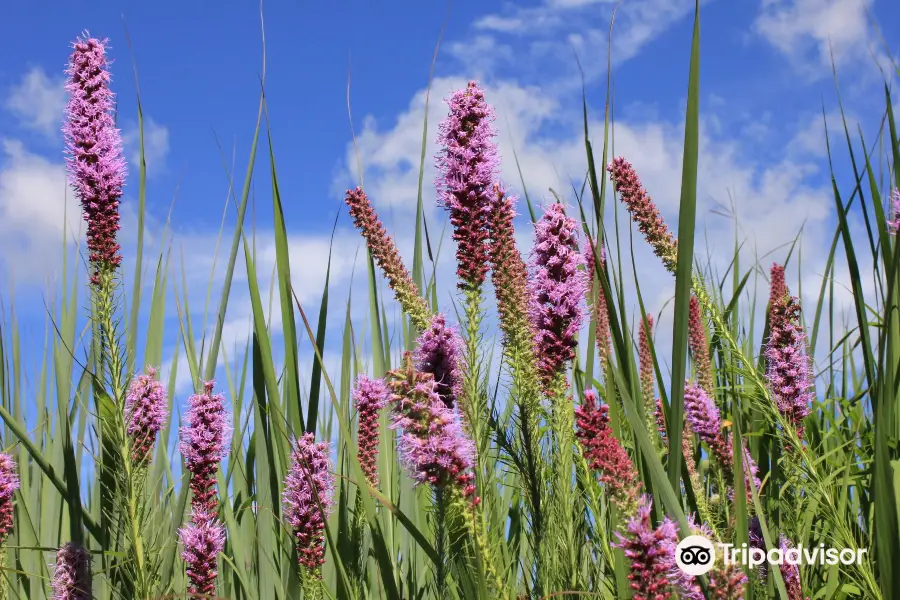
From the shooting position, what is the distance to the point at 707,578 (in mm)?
2129

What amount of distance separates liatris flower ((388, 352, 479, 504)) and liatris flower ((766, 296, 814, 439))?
1.99 metres

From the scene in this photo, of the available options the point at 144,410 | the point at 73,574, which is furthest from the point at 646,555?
the point at 144,410

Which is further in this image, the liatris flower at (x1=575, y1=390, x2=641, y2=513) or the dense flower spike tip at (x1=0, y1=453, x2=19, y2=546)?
the dense flower spike tip at (x1=0, y1=453, x2=19, y2=546)

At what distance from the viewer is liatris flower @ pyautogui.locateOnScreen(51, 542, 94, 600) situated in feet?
10.9

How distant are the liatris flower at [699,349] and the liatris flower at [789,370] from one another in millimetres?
1187

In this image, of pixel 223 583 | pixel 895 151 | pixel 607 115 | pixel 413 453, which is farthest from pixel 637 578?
pixel 223 583

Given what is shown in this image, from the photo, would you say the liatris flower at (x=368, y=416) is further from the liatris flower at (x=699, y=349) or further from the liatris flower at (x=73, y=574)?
the liatris flower at (x=699, y=349)

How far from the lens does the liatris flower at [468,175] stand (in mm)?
3018

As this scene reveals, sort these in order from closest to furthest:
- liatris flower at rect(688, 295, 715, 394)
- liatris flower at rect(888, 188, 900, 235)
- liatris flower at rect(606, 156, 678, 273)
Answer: liatris flower at rect(888, 188, 900, 235) → liatris flower at rect(606, 156, 678, 273) → liatris flower at rect(688, 295, 715, 394)

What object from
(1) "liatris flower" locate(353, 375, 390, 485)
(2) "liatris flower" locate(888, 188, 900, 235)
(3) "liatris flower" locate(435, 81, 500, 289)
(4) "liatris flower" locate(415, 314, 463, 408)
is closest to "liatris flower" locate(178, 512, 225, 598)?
(1) "liatris flower" locate(353, 375, 390, 485)

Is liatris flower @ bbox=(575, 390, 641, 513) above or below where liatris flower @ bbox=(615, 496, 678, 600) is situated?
above

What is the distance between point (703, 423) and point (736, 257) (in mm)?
1347

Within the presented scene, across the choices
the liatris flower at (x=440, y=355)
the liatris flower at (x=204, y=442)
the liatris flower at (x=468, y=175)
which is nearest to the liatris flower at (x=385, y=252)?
the liatris flower at (x=468, y=175)

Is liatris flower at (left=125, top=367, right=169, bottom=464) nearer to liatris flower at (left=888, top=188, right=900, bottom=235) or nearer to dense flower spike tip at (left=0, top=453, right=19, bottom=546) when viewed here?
dense flower spike tip at (left=0, top=453, right=19, bottom=546)
